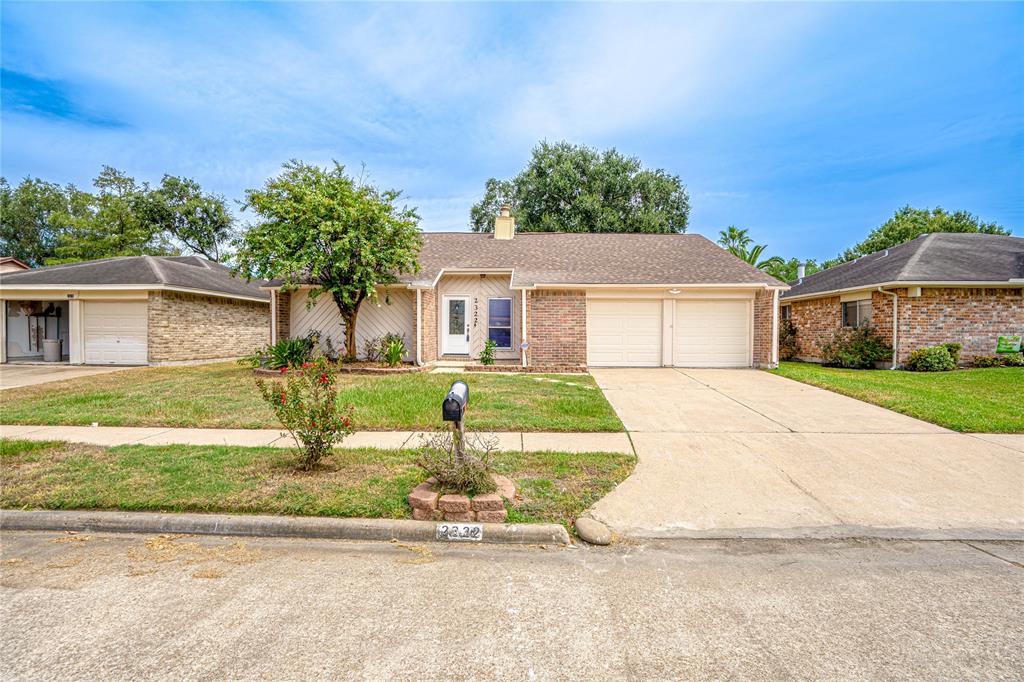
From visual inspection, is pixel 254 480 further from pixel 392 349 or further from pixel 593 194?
pixel 593 194

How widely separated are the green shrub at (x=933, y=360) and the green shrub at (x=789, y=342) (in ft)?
17.9

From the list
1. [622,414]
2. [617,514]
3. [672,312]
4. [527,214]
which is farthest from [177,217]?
[617,514]

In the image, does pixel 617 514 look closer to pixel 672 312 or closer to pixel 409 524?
pixel 409 524

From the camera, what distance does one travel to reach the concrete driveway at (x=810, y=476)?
3.98 metres

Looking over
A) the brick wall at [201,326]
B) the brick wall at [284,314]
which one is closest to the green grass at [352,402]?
the brick wall at [284,314]

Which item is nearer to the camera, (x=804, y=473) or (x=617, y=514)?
(x=617, y=514)

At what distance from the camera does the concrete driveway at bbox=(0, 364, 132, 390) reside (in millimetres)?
11914

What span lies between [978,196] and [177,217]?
60.3 m

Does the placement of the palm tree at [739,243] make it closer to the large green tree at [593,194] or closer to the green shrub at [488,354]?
the large green tree at [593,194]

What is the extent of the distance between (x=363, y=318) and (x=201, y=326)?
22.5 ft

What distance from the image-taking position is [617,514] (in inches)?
162

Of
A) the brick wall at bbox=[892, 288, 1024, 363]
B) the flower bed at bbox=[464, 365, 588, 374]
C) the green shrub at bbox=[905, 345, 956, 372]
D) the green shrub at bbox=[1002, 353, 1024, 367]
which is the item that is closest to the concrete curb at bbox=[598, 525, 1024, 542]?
the flower bed at bbox=[464, 365, 588, 374]

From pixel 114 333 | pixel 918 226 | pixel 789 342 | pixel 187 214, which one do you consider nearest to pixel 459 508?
pixel 114 333

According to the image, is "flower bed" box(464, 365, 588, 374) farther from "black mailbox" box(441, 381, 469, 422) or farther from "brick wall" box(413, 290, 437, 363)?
"black mailbox" box(441, 381, 469, 422)
